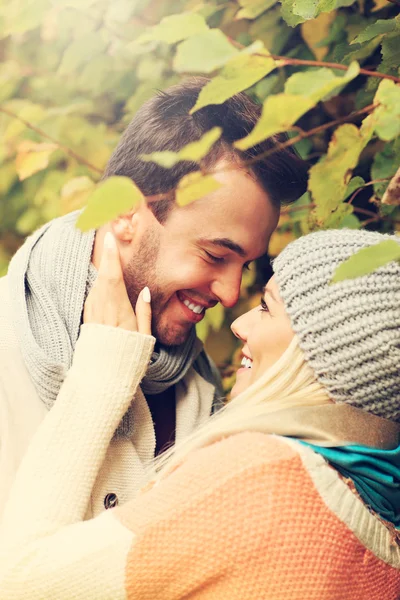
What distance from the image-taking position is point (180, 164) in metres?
1.94

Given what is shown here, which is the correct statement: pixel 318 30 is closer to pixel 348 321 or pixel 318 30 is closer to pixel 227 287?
pixel 227 287

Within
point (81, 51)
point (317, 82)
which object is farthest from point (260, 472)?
point (81, 51)

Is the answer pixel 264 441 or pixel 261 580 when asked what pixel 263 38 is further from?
pixel 261 580

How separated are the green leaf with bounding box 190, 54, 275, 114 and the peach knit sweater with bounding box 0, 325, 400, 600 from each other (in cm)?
63

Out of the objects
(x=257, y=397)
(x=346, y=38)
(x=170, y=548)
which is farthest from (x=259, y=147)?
(x=170, y=548)

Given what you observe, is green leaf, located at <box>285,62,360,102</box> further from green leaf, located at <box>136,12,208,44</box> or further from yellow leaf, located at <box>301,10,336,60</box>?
yellow leaf, located at <box>301,10,336,60</box>

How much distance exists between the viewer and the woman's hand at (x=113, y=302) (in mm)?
1700

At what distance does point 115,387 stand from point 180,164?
2.32 feet

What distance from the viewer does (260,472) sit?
3.97ft

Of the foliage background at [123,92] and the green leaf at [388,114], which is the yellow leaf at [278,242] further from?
the green leaf at [388,114]

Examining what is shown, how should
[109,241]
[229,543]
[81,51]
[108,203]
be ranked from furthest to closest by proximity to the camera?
1. [81,51]
2. [109,241]
3. [229,543]
4. [108,203]

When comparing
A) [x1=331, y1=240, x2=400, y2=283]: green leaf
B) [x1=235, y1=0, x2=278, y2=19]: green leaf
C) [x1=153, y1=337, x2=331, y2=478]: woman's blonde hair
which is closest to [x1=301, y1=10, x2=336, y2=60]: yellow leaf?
[x1=235, y1=0, x2=278, y2=19]: green leaf

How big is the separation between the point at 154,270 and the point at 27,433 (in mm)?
554

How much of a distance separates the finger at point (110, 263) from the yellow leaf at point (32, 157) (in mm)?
365
